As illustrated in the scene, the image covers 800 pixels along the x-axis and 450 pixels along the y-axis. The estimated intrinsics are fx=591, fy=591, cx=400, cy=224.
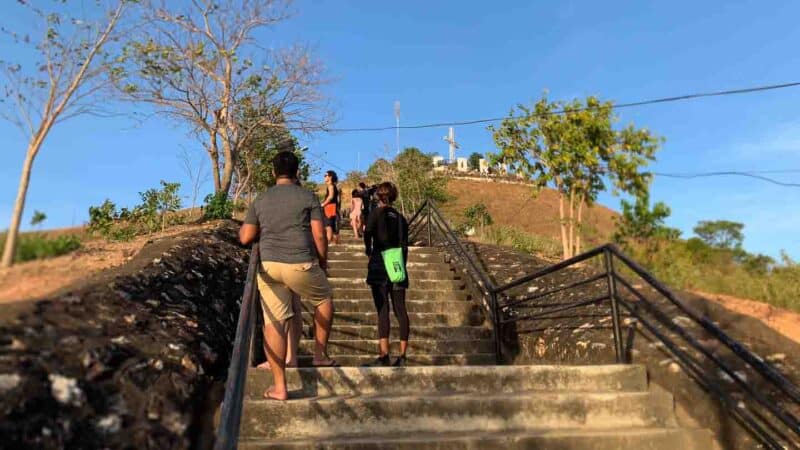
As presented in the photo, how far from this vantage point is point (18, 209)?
5.16 meters

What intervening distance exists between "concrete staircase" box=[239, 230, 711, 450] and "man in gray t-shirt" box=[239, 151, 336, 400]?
263mm

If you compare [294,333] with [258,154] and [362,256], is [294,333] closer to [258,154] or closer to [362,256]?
[362,256]

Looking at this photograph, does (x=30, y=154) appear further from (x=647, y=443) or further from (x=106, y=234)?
(x=647, y=443)

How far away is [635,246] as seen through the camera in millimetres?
8891

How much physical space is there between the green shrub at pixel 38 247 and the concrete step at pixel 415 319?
2787mm

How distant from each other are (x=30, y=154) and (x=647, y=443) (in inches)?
281

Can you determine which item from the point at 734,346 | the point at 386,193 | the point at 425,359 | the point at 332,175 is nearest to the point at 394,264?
the point at 386,193

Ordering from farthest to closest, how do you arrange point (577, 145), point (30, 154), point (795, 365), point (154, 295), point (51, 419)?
1. point (577, 145)
2. point (30, 154)
3. point (154, 295)
4. point (795, 365)
5. point (51, 419)

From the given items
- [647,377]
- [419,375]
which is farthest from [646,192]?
[419,375]

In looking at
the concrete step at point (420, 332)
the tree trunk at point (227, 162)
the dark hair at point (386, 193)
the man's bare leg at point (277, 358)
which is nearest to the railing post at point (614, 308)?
the concrete step at point (420, 332)

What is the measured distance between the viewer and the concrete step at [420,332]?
19.6ft

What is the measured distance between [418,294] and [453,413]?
3449 mm

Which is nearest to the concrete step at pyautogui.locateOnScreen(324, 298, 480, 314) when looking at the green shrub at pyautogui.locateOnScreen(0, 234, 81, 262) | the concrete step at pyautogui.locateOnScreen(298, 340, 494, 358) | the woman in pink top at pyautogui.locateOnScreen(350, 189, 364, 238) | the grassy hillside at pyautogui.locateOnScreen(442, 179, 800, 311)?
the concrete step at pyautogui.locateOnScreen(298, 340, 494, 358)

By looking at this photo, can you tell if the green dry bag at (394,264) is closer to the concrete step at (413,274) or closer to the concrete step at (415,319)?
the concrete step at (415,319)
